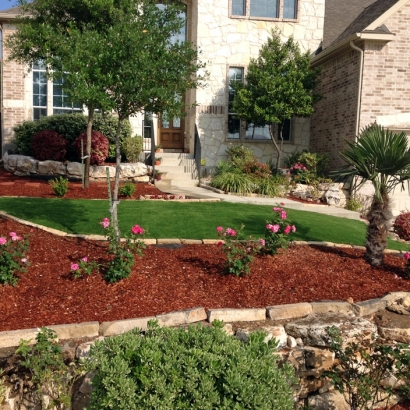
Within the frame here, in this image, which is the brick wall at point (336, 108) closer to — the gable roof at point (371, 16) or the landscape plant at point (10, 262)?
the gable roof at point (371, 16)

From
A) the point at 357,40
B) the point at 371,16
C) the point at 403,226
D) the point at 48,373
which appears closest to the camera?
the point at 48,373

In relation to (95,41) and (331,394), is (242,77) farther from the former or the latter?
(331,394)

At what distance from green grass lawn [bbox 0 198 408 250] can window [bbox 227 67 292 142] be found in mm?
6183

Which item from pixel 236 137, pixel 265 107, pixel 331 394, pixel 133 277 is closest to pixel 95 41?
pixel 133 277

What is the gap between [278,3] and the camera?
1530 centimetres

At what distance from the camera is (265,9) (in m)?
15.3

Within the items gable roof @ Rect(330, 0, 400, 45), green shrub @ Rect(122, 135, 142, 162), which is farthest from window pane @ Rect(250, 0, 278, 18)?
green shrub @ Rect(122, 135, 142, 162)

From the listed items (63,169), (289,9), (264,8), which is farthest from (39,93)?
(289,9)

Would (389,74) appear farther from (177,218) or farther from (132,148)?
(177,218)

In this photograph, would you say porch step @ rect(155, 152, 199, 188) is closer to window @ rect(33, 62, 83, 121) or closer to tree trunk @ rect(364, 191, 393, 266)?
window @ rect(33, 62, 83, 121)

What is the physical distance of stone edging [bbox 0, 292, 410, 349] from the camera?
146 inches

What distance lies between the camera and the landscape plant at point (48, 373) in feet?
10.2

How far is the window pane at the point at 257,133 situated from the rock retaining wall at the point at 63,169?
14.4 feet

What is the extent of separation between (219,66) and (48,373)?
13.6 m
